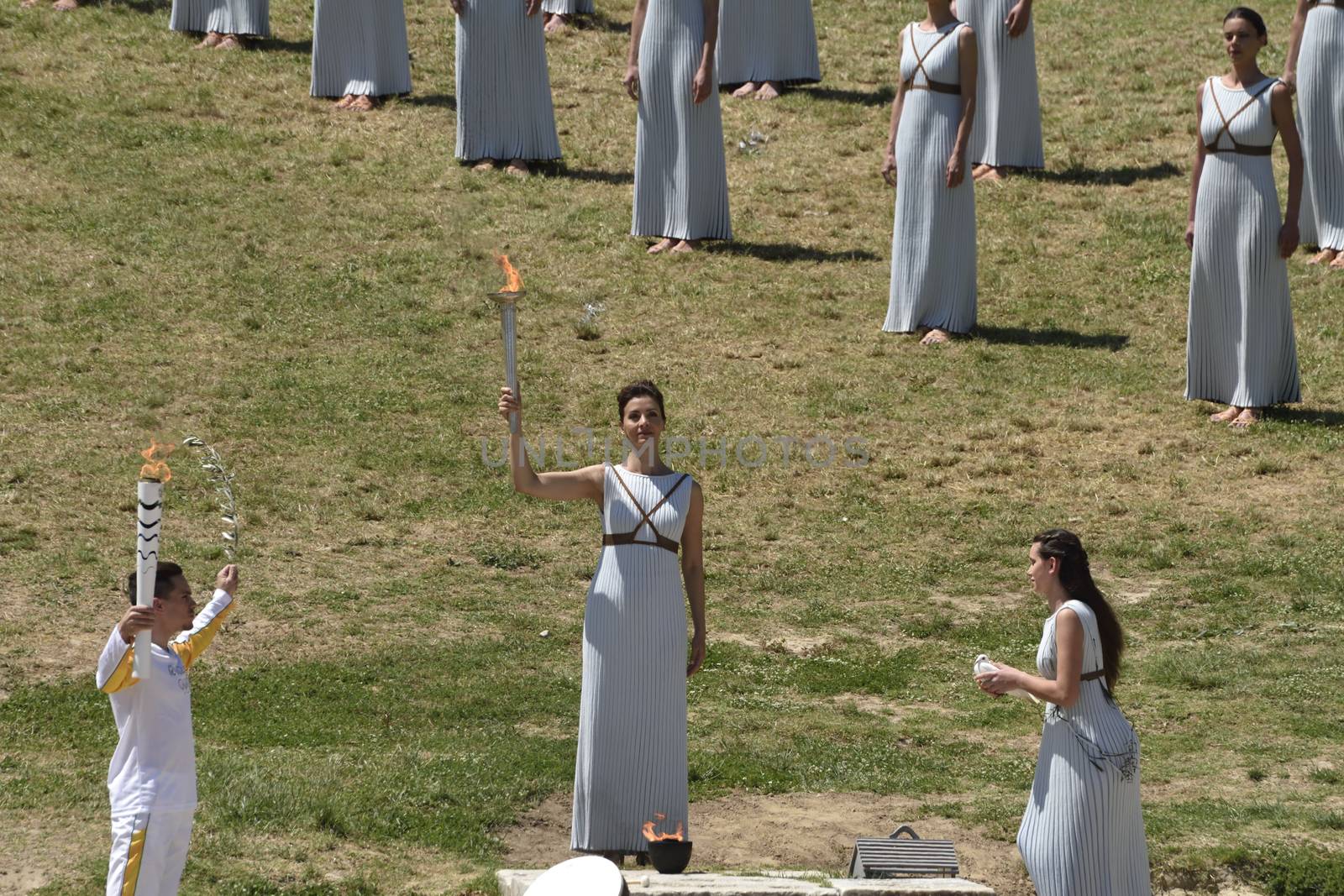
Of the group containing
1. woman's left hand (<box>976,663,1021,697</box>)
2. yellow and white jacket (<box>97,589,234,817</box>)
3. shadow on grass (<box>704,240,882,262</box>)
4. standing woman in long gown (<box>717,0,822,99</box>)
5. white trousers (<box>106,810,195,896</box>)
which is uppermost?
standing woman in long gown (<box>717,0,822,99</box>)

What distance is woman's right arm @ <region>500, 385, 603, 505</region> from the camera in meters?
6.95

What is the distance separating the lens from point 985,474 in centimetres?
1213

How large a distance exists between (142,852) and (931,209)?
8.87 meters

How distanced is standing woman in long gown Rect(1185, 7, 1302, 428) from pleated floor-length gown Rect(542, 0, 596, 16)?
9953 millimetres

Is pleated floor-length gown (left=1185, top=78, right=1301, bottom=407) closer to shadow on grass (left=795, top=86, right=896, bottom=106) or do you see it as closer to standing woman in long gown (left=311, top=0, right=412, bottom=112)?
shadow on grass (left=795, top=86, right=896, bottom=106)

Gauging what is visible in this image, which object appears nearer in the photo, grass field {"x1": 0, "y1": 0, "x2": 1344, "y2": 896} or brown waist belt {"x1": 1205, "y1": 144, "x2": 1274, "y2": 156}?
grass field {"x1": 0, "y1": 0, "x2": 1344, "y2": 896}

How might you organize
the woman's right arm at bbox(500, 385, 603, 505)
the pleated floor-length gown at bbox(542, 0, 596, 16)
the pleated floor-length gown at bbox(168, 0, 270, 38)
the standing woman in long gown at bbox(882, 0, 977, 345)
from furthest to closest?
the pleated floor-length gown at bbox(542, 0, 596, 16) < the pleated floor-length gown at bbox(168, 0, 270, 38) < the standing woman in long gown at bbox(882, 0, 977, 345) < the woman's right arm at bbox(500, 385, 603, 505)

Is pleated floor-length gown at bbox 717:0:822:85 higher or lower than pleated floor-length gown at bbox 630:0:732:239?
higher

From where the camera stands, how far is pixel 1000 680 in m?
6.36

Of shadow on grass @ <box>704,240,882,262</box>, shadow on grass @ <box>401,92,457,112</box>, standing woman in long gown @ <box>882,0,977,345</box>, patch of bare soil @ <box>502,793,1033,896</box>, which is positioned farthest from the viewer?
shadow on grass @ <box>401,92,457,112</box>

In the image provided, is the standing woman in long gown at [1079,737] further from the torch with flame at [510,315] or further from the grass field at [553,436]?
the torch with flame at [510,315]

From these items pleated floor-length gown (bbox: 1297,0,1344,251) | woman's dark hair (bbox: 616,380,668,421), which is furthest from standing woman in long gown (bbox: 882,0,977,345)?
woman's dark hair (bbox: 616,380,668,421)

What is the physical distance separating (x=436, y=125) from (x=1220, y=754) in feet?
35.2

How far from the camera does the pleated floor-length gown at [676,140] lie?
14789 mm
